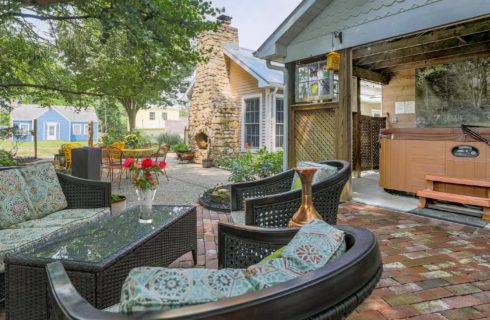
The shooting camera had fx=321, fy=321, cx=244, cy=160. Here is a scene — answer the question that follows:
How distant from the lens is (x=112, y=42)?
7961 mm

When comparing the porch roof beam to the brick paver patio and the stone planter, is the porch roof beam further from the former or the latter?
the stone planter

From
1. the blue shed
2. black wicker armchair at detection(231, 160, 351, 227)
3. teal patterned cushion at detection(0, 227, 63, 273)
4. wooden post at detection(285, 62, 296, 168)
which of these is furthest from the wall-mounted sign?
the blue shed

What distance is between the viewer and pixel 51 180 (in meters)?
3.26

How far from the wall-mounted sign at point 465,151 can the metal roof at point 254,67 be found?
5.79m

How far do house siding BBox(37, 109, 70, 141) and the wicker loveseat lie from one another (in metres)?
31.5

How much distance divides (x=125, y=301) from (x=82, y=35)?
8817 mm

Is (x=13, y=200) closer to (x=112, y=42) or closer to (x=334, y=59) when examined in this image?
(x=334, y=59)

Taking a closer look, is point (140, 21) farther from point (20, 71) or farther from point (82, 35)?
point (20, 71)

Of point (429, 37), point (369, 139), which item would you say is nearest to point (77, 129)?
point (369, 139)

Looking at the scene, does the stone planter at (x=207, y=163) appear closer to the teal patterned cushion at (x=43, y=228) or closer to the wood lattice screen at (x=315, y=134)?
the wood lattice screen at (x=315, y=134)

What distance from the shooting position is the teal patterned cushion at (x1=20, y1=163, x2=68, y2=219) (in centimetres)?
303

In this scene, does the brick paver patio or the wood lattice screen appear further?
the wood lattice screen

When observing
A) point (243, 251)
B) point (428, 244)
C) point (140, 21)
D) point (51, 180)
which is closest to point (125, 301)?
point (243, 251)

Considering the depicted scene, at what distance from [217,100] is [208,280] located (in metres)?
10.5
